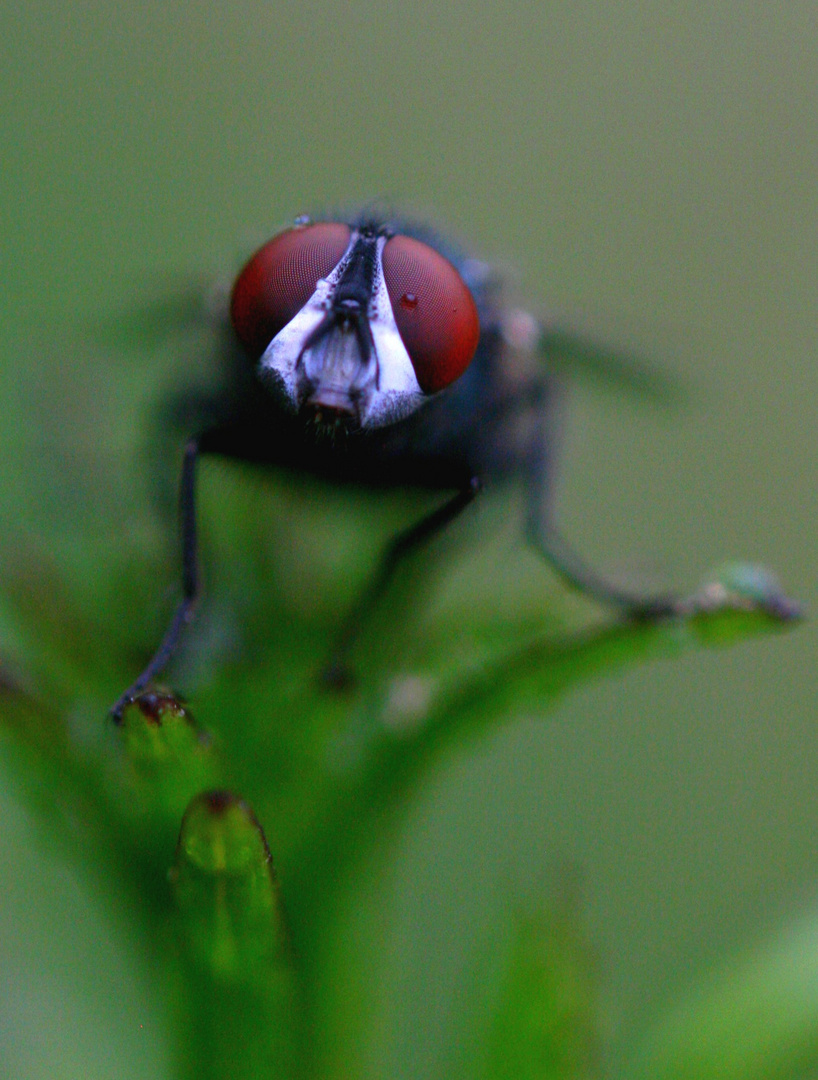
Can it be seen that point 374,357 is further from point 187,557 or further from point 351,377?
point 187,557

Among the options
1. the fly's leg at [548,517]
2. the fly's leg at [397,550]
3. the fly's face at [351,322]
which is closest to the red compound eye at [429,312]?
the fly's face at [351,322]

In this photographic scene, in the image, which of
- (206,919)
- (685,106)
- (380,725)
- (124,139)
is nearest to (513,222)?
(685,106)

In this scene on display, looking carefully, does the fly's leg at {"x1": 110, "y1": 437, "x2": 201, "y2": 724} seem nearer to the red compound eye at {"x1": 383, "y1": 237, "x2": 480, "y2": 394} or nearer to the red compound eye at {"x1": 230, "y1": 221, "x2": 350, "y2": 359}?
the red compound eye at {"x1": 230, "y1": 221, "x2": 350, "y2": 359}

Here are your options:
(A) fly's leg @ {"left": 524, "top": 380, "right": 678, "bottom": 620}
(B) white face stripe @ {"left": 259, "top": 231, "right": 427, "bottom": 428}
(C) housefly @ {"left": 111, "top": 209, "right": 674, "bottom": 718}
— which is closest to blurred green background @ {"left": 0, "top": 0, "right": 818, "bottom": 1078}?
(A) fly's leg @ {"left": 524, "top": 380, "right": 678, "bottom": 620}

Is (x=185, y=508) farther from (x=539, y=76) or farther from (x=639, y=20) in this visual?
(x=639, y=20)

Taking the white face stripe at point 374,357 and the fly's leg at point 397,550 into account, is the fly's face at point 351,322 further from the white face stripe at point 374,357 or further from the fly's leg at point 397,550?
the fly's leg at point 397,550
